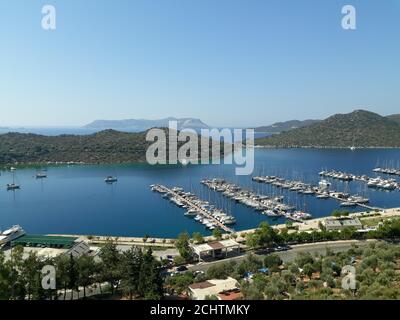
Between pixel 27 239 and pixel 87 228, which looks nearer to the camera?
pixel 27 239

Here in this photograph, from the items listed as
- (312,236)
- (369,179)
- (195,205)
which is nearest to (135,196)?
(195,205)

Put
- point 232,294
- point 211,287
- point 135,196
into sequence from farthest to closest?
point 135,196 → point 211,287 → point 232,294

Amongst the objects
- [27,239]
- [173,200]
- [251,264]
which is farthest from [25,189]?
[251,264]

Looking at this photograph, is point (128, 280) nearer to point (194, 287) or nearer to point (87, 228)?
point (194, 287)

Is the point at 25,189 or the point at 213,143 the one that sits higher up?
the point at 213,143

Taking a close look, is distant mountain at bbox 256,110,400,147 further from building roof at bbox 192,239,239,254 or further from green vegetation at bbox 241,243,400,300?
green vegetation at bbox 241,243,400,300

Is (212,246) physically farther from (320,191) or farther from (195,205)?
(320,191)

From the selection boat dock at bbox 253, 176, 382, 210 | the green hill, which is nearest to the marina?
boat dock at bbox 253, 176, 382, 210
